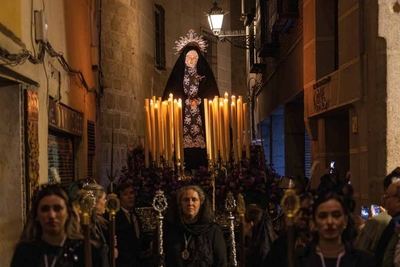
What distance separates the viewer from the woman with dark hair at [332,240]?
4.39 m

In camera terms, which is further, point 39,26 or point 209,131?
point 209,131

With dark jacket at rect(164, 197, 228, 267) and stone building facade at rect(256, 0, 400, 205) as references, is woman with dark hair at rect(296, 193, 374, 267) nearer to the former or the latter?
dark jacket at rect(164, 197, 228, 267)

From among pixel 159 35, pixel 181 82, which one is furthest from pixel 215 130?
pixel 159 35

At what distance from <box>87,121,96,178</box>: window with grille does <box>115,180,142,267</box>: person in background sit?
4.88 meters

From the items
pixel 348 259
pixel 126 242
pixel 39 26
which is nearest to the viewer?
pixel 348 259

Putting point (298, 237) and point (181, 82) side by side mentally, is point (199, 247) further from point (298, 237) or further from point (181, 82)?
point (181, 82)

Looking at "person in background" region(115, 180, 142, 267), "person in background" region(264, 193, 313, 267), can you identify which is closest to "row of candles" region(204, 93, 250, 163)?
"person in background" region(115, 180, 142, 267)

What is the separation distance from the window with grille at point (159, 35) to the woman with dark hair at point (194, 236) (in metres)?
13.0

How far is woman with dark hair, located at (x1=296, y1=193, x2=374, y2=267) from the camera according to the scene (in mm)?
4395

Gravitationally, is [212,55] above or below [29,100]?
above

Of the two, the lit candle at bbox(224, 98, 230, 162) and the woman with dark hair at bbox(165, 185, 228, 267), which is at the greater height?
the lit candle at bbox(224, 98, 230, 162)

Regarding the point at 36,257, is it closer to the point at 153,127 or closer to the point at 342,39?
the point at 153,127

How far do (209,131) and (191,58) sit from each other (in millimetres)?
2266

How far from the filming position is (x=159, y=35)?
803 inches
